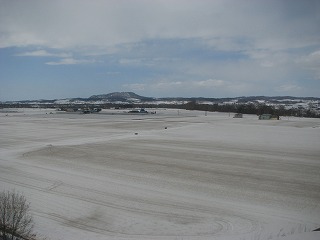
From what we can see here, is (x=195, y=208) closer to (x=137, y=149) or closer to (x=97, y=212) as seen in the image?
(x=97, y=212)

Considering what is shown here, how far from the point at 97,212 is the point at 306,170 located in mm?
15778

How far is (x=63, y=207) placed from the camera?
629 inches

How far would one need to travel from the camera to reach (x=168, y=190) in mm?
18812

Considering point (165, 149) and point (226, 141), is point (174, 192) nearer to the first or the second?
point (165, 149)

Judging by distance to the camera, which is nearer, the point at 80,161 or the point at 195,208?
the point at 195,208

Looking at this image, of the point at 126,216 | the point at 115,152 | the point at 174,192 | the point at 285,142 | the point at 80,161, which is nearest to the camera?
the point at 126,216

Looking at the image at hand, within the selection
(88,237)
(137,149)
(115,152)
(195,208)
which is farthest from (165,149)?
(88,237)

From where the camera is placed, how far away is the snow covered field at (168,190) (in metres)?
13.6

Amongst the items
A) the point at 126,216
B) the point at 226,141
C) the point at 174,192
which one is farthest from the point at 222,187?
the point at 226,141

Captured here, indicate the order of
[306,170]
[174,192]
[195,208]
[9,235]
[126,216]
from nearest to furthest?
[9,235], [126,216], [195,208], [174,192], [306,170]

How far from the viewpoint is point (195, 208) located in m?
15.9

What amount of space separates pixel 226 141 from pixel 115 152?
14385 mm

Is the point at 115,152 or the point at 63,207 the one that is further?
the point at 115,152

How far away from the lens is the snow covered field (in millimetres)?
13617
